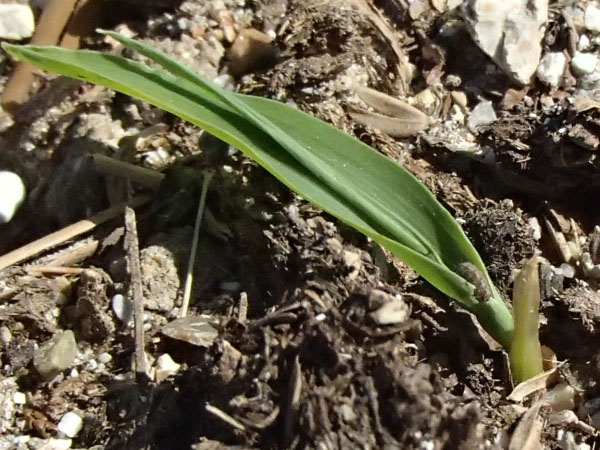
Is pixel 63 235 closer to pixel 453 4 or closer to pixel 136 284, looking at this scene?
pixel 136 284

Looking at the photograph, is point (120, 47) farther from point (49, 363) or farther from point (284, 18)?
point (49, 363)

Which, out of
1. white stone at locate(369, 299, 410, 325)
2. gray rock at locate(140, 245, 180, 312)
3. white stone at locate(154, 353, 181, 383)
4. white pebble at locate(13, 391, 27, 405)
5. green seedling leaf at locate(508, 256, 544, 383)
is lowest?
white pebble at locate(13, 391, 27, 405)

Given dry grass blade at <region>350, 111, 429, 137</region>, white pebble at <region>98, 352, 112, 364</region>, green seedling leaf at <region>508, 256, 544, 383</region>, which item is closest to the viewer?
green seedling leaf at <region>508, 256, 544, 383</region>

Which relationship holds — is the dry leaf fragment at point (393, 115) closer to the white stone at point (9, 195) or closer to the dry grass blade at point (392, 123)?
the dry grass blade at point (392, 123)

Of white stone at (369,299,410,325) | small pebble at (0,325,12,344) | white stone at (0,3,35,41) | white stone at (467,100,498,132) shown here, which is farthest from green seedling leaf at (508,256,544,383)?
white stone at (0,3,35,41)

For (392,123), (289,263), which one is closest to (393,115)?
(392,123)

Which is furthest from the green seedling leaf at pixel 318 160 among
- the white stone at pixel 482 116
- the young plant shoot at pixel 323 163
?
the white stone at pixel 482 116

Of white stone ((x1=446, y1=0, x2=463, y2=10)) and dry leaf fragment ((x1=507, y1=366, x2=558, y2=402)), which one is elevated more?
white stone ((x1=446, y1=0, x2=463, y2=10))

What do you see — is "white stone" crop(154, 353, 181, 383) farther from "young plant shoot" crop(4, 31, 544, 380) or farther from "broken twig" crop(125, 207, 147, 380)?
"young plant shoot" crop(4, 31, 544, 380)
